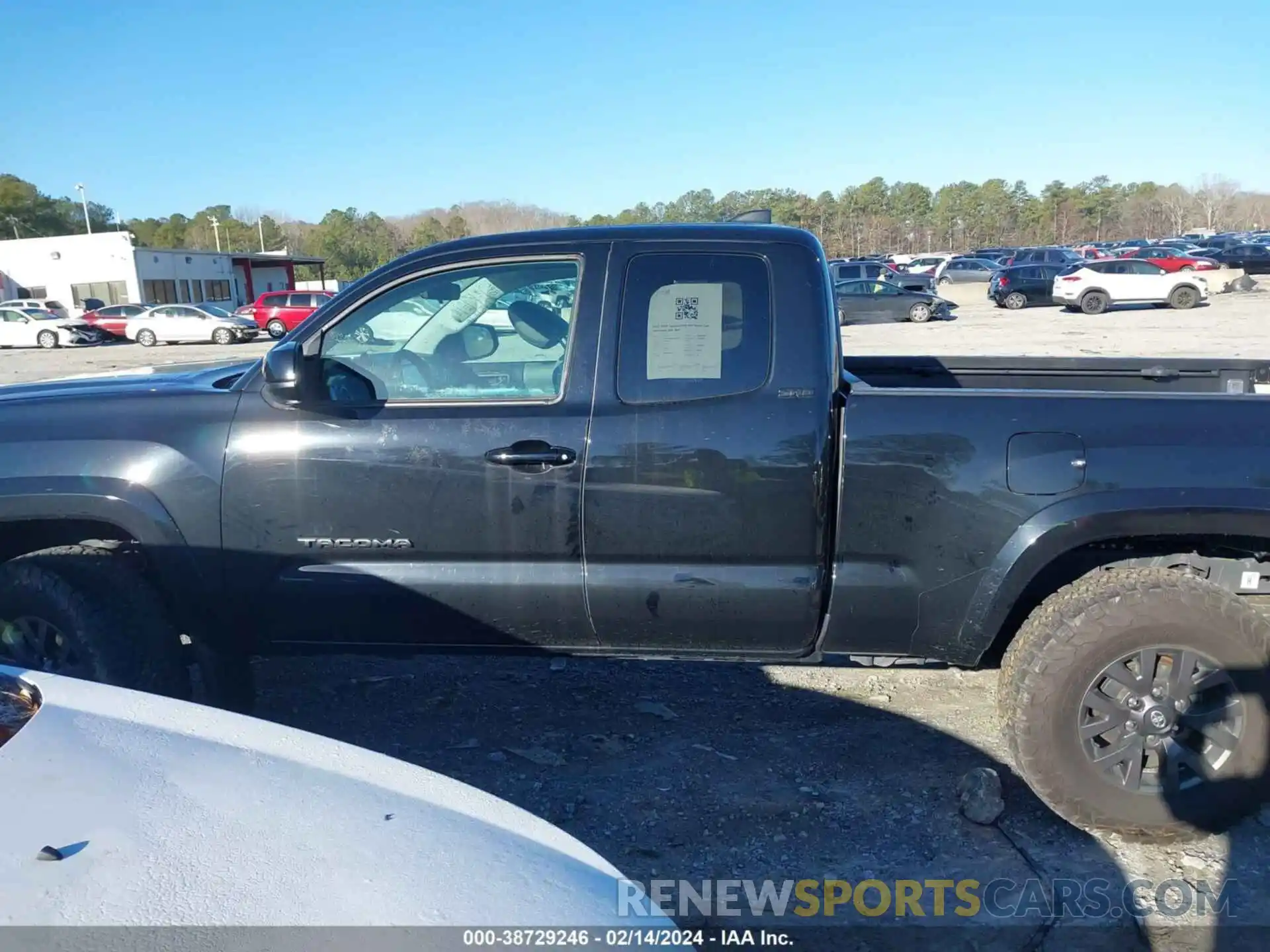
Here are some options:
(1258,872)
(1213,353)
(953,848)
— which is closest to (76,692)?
(953,848)

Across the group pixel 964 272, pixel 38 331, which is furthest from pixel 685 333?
pixel 964 272

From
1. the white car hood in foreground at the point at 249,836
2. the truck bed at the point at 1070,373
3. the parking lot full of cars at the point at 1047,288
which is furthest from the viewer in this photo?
the parking lot full of cars at the point at 1047,288

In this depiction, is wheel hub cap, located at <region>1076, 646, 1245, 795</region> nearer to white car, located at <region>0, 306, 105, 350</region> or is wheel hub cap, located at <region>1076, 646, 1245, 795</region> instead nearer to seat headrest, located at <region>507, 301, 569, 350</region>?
seat headrest, located at <region>507, 301, 569, 350</region>

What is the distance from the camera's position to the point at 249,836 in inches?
64.7

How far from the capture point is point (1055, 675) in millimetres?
2980

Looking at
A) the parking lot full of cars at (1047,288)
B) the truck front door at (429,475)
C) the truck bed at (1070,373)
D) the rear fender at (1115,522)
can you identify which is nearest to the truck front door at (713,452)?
the truck front door at (429,475)

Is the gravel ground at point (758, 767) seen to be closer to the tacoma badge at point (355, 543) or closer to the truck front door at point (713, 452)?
the truck front door at point (713, 452)

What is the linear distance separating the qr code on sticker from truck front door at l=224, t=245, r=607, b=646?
11.0 inches

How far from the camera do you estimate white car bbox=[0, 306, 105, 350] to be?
33.1 metres

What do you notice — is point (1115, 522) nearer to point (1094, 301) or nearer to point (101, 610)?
point (101, 610)

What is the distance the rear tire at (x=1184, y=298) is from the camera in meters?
28.7

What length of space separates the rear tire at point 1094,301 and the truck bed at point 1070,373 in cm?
2772

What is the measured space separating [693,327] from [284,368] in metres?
1.39

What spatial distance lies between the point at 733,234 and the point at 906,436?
0.94m
